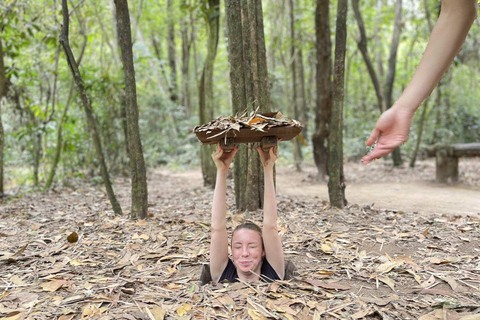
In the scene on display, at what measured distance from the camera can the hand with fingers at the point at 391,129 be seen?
109 cm

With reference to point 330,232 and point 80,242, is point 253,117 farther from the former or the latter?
point 80,242

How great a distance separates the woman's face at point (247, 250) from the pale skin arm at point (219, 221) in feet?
0.32

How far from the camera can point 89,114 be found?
4.50m

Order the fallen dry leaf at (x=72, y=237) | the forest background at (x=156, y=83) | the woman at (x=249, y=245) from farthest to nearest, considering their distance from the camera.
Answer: the forest background at (x=156, y=83), the fallen dry leaf at (x=72, y=237), the woman at (x=249, y=245)

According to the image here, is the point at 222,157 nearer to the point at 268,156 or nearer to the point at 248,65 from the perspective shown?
the point at 268,156

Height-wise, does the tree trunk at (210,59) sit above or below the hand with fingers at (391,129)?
above

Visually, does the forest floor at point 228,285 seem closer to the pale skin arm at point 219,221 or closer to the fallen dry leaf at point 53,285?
the fallen dry leaf at point 53,285

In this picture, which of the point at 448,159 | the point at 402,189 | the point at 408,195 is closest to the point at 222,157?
the point at 408,195

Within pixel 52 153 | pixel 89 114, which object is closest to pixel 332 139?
pixel 89 114

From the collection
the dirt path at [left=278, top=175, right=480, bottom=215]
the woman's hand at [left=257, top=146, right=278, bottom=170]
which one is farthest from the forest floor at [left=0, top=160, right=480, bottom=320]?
Result: the woman's hand at [left=257, top=146, right=278, bottom=170]

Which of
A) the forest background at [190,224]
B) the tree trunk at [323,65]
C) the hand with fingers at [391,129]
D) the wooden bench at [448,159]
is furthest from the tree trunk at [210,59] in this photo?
the hand with fingers at [391,129]

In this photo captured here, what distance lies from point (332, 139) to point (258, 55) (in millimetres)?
1402

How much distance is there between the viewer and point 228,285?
9.25ft

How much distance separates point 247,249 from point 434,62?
81.7 inches
